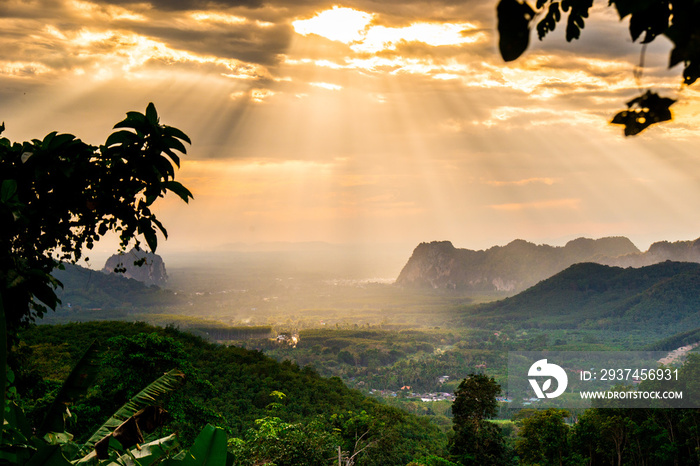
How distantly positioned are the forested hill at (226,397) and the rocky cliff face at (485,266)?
157505mm

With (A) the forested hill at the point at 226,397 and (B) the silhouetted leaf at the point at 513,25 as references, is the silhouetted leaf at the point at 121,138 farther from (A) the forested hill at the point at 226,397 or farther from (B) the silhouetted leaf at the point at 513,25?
(B) the silhouetted leaf at the point at 513,25

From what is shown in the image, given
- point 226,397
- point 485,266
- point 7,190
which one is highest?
point 485,266

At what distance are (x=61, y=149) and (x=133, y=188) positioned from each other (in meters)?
0.53

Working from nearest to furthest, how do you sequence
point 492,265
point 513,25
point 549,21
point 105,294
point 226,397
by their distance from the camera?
point 513,25 < point 549,21 < point 226,397 < point 105,294 < point 492,265

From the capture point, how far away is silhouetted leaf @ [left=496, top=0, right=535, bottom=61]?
39.4 inches

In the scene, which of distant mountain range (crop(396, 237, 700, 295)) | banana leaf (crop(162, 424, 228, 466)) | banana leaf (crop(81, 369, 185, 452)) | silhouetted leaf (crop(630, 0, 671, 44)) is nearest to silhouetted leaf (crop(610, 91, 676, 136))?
silhouetted leaf (crop(630, 0, 671, 44))

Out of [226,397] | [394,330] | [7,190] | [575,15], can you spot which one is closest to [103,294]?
[394,330]

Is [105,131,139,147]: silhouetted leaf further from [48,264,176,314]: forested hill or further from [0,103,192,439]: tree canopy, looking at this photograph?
[48,264,176,314]: forested hill

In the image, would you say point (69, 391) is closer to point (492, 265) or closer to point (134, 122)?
point (134, 122)

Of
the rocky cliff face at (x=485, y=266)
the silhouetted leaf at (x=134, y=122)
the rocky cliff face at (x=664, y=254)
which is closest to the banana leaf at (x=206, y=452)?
the silhouetted leaf at (x=134, y=122)

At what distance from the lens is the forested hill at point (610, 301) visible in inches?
3866

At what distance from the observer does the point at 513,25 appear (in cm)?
101

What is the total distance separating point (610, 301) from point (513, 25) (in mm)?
123787

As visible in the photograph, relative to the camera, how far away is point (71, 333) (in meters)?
33.1
